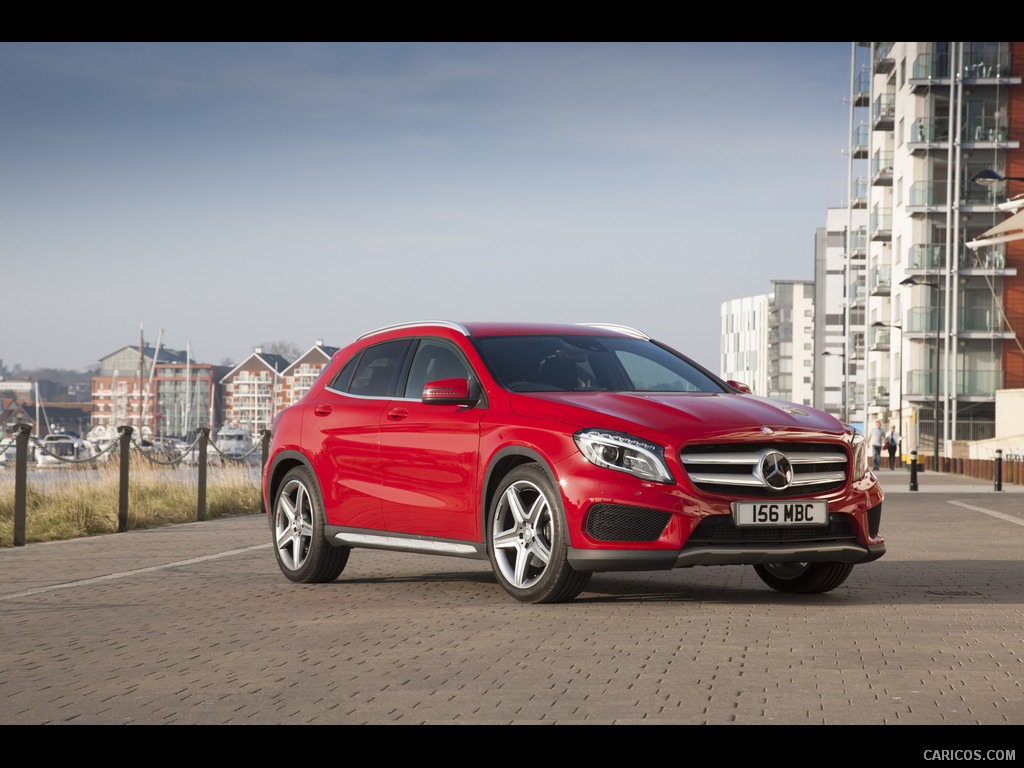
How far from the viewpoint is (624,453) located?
8258 mm

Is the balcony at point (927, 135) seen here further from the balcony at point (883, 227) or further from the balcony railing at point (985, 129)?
the balcony at point (883, 227)

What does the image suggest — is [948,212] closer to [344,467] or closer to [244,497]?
[244,497]

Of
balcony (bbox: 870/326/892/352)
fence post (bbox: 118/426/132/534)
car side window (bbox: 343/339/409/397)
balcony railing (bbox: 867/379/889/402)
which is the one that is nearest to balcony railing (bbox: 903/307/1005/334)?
balcony (bbox: 870/326/892/352)

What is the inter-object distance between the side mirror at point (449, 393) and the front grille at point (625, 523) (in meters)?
1.34

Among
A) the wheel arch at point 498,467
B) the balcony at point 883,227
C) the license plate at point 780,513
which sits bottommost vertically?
the license plate at point 780,513

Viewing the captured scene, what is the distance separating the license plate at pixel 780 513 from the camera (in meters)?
8.21

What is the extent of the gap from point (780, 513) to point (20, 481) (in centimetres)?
863

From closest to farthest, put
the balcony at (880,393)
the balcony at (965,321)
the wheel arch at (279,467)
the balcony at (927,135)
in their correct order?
the wheel arch at (279,467) < the balcony at (965,321) < the balcony at (927,135) < the balcony at (880,393)

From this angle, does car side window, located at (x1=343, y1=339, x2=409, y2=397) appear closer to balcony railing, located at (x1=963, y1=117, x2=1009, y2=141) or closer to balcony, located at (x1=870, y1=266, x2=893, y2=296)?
balcony railing, located at (x1=963, y1=117, x2=1009, y2=141)

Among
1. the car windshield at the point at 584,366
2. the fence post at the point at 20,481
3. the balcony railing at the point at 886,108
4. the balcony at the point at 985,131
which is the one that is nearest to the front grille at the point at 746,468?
the car windshield at the point at 584,366

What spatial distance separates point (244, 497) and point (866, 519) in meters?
14.1
